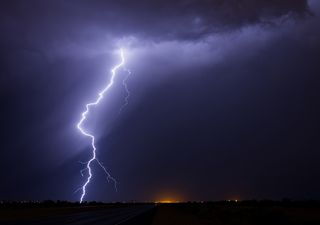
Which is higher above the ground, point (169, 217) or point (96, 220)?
point (169, 217)

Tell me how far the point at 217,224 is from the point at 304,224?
8.50 meters

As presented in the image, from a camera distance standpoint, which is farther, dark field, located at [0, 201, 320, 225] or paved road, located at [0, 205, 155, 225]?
dark field, located at [0, 201, 320, 225]

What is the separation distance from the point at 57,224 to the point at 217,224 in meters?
12.6

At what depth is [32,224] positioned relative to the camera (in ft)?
94.5

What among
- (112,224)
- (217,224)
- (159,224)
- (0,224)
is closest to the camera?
(0,224)

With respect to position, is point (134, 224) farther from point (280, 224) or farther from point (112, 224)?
point (280, 224)

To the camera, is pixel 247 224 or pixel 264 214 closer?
pixel 247 224

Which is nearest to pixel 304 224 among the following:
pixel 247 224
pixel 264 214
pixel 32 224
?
pixel 247 224

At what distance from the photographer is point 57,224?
Answer: 28484 millimetres

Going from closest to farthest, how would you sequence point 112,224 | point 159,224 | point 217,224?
point 112,224 < point 159,224 < point 217,224

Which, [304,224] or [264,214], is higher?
[264,214]

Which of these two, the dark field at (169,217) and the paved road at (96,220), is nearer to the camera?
the paved road at (96,220)

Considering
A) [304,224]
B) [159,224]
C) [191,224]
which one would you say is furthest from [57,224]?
[304,224]

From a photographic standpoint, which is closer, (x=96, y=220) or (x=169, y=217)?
(x=96, y=220)
